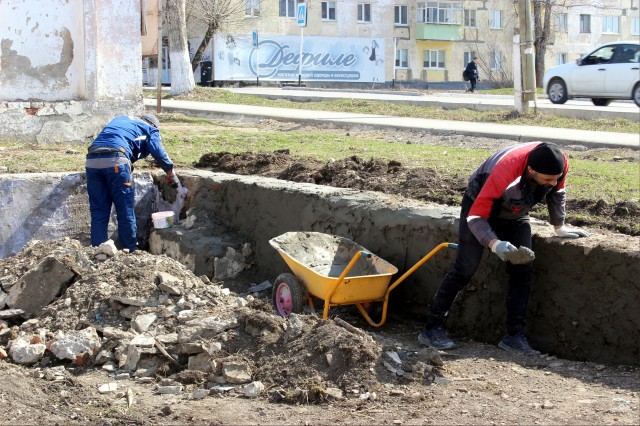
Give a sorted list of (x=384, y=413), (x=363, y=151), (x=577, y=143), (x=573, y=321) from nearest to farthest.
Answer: (x=384, y=413) < (x=573, y=321) < (x=363, y=151) < (x=577, y=143)

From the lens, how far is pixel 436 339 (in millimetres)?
6328

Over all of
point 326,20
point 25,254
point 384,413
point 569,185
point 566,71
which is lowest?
point 384,413

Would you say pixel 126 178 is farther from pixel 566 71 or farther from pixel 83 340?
pixel 566 71

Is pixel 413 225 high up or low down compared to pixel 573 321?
up

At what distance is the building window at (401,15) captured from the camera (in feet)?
171

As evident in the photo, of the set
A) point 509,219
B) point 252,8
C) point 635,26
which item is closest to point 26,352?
point 509,219

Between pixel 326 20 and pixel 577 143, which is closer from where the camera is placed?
pixel 577 143

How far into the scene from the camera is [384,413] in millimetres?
4961

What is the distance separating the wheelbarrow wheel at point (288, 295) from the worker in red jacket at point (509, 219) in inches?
41.3

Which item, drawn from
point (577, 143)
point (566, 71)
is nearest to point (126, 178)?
point (577, 143)

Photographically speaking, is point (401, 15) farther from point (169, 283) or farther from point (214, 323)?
point (214, 323)

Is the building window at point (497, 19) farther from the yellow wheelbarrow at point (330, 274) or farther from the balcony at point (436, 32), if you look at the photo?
the yellow wheelbarrow at point (330, 274)

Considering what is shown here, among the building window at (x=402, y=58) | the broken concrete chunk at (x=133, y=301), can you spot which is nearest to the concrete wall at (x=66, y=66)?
the broken concrete chunk at (x=133, y=301)

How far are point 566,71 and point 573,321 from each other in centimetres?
1783
